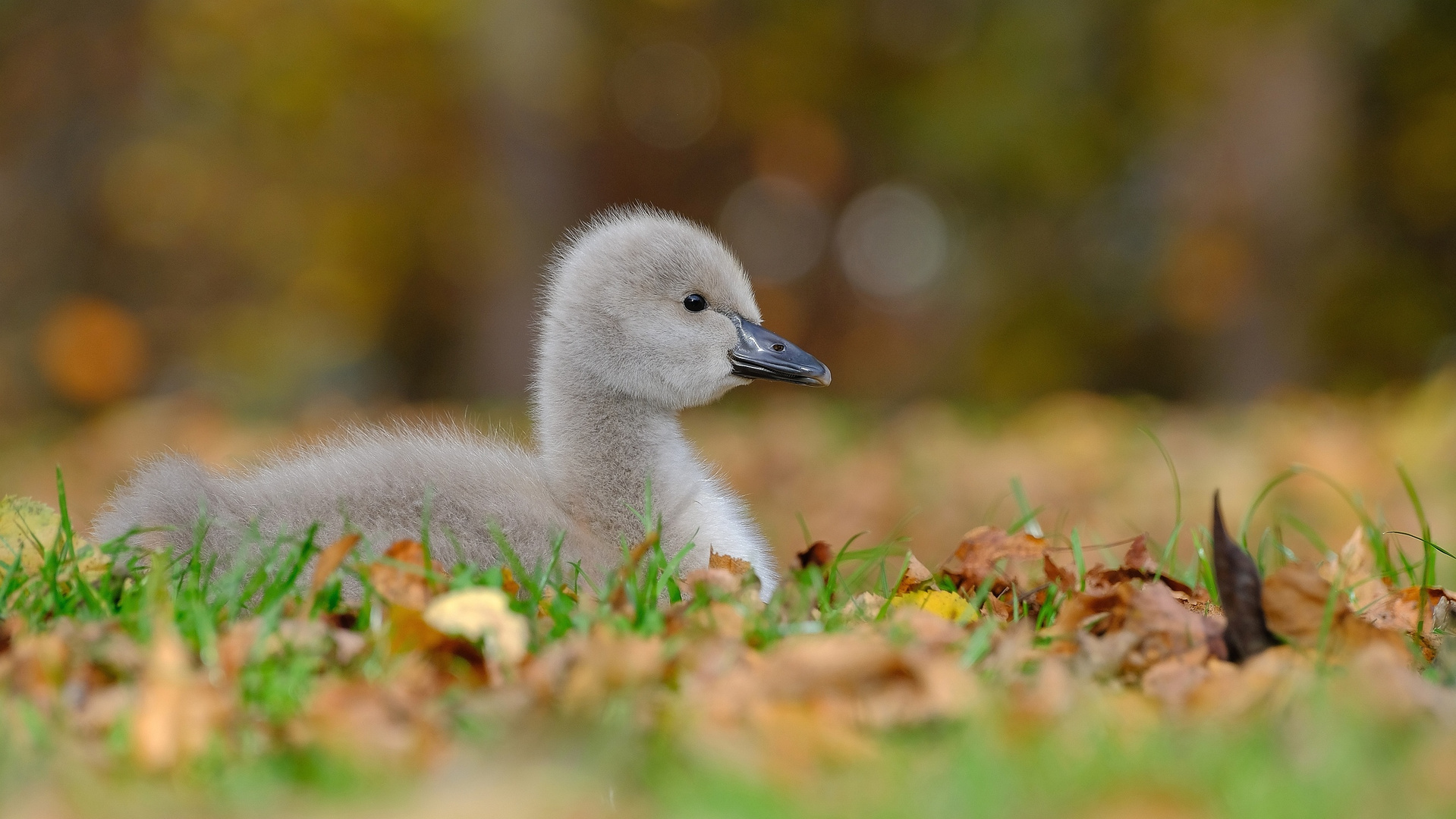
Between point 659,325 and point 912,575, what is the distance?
1.08 m

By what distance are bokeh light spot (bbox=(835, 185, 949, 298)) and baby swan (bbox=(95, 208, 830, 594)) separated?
69.9 feet

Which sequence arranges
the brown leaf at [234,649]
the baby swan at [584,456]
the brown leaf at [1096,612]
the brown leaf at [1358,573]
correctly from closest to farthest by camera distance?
the brown leaf at [234,649] → the brown leaf at [1096,612] → the baby swan at [584,456] → the brown leaf at [1358,573]

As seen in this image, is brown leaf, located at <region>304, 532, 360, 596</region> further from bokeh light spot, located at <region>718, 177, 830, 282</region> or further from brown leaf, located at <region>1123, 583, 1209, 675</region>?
bokeh light spot, located at <region>718, 177, 830, 282</region>

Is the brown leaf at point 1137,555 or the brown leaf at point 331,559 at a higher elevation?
the brown leaf at point 331,559

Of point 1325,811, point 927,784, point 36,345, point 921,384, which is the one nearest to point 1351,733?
point 1325,811

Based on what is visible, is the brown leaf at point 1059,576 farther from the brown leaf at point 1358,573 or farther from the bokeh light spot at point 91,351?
the bokeh light spot at point 91,351

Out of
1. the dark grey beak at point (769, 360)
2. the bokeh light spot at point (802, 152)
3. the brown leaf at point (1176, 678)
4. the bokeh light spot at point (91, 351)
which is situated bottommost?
the bokeh light spot at point (91, 351)

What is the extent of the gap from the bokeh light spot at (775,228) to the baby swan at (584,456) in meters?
22.6

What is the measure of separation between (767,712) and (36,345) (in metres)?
17.2

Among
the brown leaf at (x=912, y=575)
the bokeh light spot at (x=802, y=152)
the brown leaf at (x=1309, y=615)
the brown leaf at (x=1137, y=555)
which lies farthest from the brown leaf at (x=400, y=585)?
the bokeh light spot at (x=802, y=152)

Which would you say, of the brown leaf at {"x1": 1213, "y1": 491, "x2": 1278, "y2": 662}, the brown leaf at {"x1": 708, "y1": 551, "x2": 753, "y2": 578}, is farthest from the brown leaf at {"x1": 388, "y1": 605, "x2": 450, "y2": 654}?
the brown leaf at {"x1": 1213, "y1": 491, "x2": 1278, "y2": 662}

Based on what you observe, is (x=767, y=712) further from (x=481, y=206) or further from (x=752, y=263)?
(x=752, y=263)

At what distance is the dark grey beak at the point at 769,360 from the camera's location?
4387 millimetres

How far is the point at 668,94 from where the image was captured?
81.5 ft
